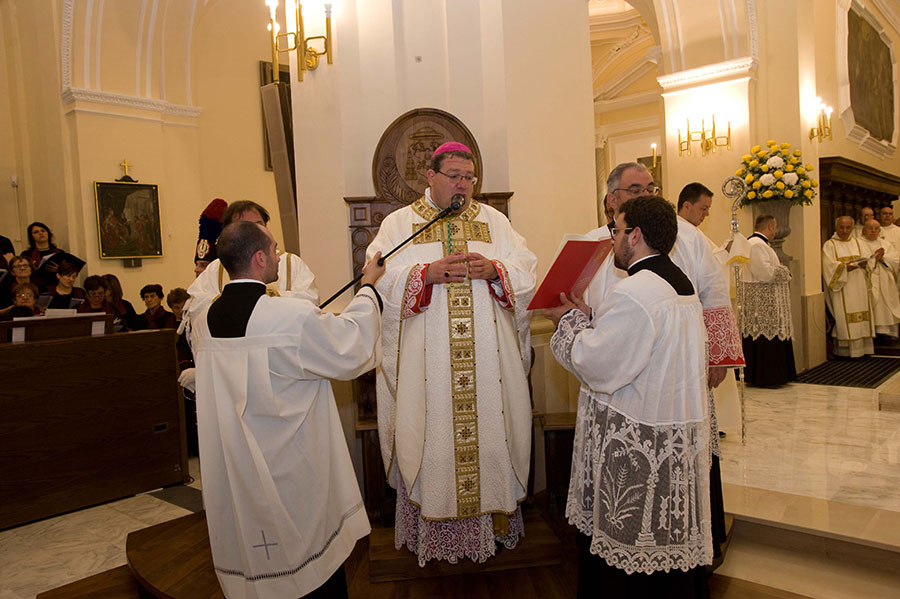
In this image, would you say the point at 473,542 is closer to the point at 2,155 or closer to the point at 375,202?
the point at 375,202

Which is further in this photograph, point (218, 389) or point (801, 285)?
point (801, 285)

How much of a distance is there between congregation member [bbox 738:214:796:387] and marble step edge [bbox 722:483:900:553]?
353 cm

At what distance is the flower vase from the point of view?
310 inches

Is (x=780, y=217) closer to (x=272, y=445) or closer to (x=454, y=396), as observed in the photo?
(x=454, y=396)

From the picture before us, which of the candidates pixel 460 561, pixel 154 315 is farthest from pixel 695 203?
pixel 154 315

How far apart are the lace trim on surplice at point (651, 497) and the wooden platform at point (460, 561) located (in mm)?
845

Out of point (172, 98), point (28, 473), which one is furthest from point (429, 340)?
point (172, 98)

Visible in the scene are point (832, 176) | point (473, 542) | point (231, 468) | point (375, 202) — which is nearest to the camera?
point (231, 468)

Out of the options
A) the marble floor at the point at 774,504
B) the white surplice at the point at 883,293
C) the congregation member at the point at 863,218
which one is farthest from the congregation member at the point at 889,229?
the marble floor at the point at 774,504

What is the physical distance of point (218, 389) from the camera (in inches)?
91.0

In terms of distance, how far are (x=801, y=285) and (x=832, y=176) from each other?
6.78 feet

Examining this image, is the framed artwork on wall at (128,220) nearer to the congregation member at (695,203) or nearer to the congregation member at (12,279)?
the congregation member at (12,279)

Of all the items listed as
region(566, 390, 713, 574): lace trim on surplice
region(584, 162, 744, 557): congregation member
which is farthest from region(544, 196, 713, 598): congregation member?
region(584, 162, 744, 557): congregation member

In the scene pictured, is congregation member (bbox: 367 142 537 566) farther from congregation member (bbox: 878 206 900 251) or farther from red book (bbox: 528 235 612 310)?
congregation member (bbox: 878 206 900 251)
